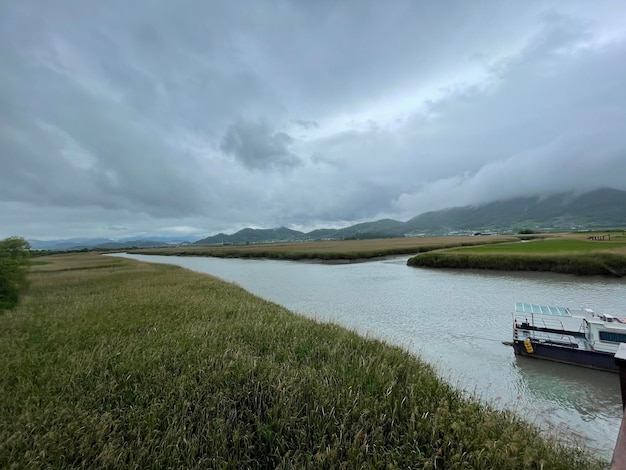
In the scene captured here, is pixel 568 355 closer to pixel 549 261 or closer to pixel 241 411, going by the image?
pixel 241 411

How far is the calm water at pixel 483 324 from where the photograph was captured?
26.5ft

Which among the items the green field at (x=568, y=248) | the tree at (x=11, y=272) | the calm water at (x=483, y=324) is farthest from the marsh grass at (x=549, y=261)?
Result: the tree at (x=11, y=272)

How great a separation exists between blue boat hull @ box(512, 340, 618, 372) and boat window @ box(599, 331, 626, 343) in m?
0.65

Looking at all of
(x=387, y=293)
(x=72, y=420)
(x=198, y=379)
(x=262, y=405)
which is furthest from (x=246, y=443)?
(x=387, y=293)

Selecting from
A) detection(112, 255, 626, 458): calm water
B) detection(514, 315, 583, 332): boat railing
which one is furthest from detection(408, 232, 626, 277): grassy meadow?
detection(514, 315, 583, 332): boat railing

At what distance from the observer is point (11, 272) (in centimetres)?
1606

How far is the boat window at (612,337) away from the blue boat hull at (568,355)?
654 millimetres

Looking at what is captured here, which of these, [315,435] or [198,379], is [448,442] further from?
[198,379]

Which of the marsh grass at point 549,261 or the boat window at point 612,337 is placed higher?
the marsh grass at point 549,261

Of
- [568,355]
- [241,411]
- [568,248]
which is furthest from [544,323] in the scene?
[568,248]

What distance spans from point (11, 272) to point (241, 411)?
61.1 feet

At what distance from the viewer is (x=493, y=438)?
4.61m

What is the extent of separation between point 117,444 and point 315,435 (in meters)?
2.75

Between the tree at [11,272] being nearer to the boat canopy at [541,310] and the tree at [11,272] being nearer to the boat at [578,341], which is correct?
the boat at [578,341]
